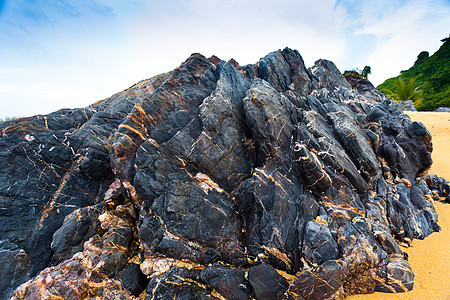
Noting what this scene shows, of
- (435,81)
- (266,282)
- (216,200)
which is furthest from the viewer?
(435,81)

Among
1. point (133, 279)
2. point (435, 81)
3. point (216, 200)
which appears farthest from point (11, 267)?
point (435, 81)

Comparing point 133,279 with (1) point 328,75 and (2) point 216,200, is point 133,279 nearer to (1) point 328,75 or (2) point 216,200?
(2) point 216,200

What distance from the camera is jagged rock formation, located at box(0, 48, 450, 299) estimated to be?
26.2 ft

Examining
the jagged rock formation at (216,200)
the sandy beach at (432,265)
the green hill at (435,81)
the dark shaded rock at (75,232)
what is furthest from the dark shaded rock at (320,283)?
the green hill at (435,81)

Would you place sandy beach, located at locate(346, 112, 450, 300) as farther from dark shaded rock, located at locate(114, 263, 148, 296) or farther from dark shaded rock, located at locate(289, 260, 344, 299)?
dark shaded rock, located at locate(114, 263, 148, 296)

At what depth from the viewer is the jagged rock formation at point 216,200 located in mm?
7977

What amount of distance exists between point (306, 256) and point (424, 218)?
786 centimetres

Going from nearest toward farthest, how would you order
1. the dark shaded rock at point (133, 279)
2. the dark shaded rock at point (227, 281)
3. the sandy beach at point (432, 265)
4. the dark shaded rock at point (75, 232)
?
1. the sandy beach at point (432, 265)
2. the dark shaded rock at point (227, 281)
3. the dark shaded rock at point (133, 279)
4. the dark shaded rock at point (75, 232)

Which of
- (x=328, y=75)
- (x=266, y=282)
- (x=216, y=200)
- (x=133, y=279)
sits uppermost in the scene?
(x=328, y=75)

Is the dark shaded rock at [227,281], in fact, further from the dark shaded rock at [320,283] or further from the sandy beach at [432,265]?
the sandy beach at [432,265]

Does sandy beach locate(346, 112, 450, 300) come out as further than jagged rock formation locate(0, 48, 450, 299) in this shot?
No

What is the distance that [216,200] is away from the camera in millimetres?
9844

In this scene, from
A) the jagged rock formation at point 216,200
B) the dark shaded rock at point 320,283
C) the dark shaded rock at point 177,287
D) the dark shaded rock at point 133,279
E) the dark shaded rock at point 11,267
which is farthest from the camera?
the dark shaded rock at point 133,279

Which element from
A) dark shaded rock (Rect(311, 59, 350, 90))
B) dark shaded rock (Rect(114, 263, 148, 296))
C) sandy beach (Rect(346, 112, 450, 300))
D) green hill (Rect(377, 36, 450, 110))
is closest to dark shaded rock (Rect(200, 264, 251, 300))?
dark shaded rock (Rect(114, 263, 148, 296))
